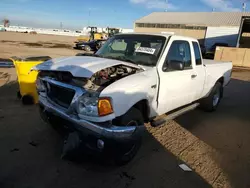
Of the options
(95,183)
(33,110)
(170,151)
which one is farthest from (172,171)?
(33,110)

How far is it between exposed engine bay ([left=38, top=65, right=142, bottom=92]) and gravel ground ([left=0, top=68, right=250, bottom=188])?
1.25 meters

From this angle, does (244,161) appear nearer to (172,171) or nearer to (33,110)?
(172,171)

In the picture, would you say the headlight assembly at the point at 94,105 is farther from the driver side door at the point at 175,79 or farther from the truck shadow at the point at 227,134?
the truck shadow at the point at 227,134

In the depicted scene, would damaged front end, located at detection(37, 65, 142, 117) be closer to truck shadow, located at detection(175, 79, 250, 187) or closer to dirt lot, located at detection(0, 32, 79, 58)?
truck shadow, located at detection(175, 79, 250, 187)

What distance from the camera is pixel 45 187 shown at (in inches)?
112

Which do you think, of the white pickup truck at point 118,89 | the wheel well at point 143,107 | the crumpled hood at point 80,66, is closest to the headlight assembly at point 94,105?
the white pickup truck at point 118,89

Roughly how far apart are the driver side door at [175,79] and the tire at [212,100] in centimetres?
135

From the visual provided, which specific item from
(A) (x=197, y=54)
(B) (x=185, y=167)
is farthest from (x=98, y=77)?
(A) (x=197, y=54)

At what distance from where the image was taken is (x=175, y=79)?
162 inches

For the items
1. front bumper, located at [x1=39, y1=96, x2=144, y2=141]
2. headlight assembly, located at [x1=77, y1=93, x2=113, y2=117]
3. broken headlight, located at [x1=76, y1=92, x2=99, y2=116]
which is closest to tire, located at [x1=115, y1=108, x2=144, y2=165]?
front bumper, located at [x1=39, y1=96, x2=144, y2=141]

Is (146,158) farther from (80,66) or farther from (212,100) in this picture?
(212,100)

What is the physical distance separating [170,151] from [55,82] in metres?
2.30

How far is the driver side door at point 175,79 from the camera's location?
12.7 feet

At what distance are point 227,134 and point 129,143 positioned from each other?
2.81 m
